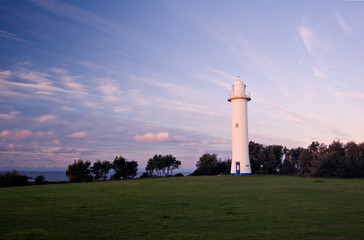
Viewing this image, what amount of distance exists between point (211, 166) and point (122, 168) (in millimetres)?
15407

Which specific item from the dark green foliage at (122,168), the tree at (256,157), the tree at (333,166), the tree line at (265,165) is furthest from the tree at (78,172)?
the tree at (333,166)

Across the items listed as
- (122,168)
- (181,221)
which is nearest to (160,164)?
(122,168)

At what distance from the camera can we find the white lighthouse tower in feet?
132

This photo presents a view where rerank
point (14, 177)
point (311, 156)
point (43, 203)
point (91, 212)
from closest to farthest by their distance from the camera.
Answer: point (91, 212)
point (43, 203)
point (14, 177)
point (311, 156)

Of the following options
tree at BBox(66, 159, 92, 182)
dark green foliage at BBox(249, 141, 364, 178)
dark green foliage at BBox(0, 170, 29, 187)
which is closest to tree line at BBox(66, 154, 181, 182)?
tree at BBox(66, 159, 92, 182)

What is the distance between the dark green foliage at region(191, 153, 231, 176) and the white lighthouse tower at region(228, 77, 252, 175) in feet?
28.5

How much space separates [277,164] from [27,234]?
4701 cm

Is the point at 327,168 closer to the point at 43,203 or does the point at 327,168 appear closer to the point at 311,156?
the point at 311,156

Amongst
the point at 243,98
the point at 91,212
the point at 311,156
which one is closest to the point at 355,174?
the point at 311,156

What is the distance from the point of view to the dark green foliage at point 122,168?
43.1 m

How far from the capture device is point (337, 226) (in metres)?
8.20

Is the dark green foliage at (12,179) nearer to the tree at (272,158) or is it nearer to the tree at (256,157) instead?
the tree at (256,157)

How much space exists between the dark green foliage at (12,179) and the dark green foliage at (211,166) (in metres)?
26.1

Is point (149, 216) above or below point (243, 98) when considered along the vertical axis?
below
